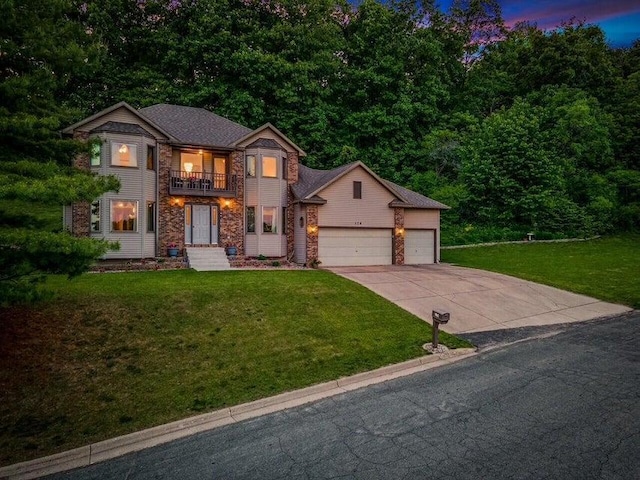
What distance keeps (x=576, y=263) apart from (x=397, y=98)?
2474cm

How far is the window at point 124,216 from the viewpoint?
64.2ft

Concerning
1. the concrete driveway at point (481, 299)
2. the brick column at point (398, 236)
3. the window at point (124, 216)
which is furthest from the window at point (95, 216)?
the brick column at point (398, 236)

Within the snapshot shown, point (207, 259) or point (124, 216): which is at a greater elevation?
point (124, 216)

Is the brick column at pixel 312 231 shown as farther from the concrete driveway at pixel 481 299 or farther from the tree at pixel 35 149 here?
the tree at pixel 35 149

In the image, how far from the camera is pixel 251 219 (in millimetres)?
22828

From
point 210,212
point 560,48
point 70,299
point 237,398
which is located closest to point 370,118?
point 210,212

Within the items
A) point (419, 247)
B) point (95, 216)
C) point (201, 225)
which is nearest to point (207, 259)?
point (201, 225)

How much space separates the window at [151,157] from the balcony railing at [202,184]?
105 cm

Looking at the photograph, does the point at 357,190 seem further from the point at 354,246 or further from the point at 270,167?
the point at 270,167

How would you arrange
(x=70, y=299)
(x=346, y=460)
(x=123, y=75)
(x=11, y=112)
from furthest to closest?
(x=123, y=75)
(x=70, y=299)
(x=11, y=112)
(x=346, y=460)

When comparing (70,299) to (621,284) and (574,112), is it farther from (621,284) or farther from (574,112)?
(574,112)

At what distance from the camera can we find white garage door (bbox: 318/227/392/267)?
2231 cm

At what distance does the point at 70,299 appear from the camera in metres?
12.0

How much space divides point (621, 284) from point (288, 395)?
61.1ft
